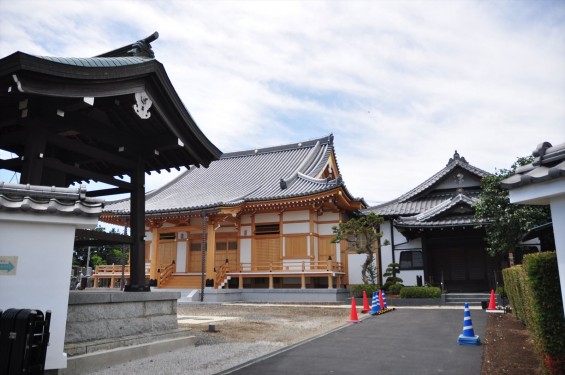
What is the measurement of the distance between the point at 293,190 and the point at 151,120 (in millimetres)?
16351

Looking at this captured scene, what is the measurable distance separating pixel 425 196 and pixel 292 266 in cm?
912

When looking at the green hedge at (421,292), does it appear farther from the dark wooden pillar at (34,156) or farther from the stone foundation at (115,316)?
the dark wooden pillar at (34,156)

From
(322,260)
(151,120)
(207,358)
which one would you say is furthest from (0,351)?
(322,260)

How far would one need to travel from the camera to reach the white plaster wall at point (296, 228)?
77.9ft

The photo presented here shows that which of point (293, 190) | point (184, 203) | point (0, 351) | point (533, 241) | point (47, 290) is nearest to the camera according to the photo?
point (0, 351)

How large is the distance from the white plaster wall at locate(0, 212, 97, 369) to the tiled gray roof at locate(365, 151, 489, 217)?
19.6 m

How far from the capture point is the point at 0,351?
12.5ft

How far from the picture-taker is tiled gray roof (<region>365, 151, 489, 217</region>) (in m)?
23.4

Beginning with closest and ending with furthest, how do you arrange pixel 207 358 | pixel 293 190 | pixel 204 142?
pixel 207 358
pixel 204 142
pixel 293 190

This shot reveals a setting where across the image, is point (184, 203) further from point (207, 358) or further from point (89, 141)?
point (207, 358)

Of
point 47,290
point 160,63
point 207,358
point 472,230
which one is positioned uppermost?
point 160,63

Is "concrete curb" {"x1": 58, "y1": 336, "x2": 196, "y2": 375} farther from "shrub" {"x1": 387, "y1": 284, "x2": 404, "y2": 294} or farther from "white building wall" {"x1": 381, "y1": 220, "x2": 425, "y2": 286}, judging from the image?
"white building wall" {"x1": 381, "y1": 220, "x2": 425, "y2": 286}

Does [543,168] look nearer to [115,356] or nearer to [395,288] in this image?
[115,356]

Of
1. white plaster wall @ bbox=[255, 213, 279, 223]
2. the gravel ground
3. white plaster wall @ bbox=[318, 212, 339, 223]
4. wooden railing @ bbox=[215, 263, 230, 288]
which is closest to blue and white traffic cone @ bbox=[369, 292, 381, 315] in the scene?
the gravel ground
